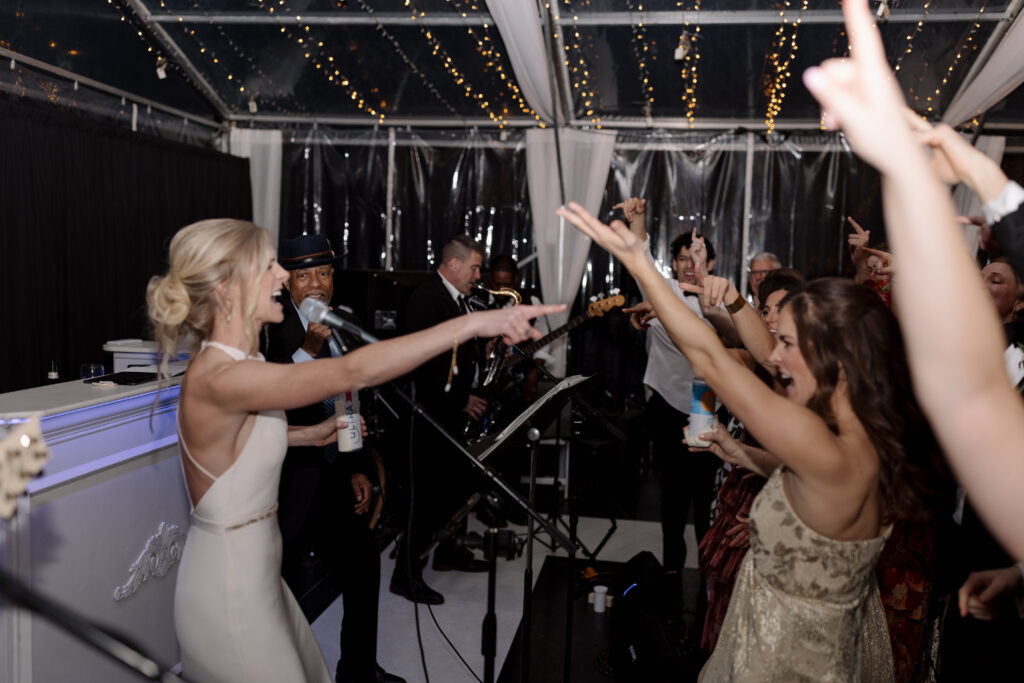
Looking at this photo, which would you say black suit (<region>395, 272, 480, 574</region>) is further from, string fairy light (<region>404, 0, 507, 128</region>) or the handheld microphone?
the handheld microphone

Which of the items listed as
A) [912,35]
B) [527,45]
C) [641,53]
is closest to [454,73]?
[527,45]

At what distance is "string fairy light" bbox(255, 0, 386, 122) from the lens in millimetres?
5797

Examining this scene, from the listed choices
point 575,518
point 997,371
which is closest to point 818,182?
point 575,518

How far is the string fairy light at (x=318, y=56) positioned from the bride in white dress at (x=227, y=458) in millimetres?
4283

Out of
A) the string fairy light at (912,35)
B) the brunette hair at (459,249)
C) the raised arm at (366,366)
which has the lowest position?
the raised arm at (366,366)

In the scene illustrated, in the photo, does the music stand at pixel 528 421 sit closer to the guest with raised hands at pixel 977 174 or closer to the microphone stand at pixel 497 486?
the microphone stand at pixel 497 486

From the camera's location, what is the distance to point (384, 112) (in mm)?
7391

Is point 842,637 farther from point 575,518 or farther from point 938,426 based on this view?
point 575,518

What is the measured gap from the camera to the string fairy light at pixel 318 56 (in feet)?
19.0

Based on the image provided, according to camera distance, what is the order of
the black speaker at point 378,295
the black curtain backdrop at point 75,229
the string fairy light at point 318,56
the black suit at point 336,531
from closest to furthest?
1. the black suit at point 336,531
2. the black curtain backdrop at point 75,229
3. the string fairy light at point 318,56
4. the black speaker at point 378,295

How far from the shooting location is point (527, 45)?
5422mm

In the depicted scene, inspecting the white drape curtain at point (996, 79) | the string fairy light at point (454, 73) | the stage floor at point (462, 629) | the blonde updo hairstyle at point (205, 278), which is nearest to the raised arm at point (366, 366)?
the blonde updo hairstyle at point (205, 278)

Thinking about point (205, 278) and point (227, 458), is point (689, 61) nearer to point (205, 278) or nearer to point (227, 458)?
→ point (205, 278)

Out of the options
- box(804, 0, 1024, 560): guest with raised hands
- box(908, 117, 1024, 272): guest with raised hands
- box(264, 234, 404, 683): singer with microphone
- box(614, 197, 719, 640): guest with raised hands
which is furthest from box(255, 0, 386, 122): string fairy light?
box(804, 0, 1024, 560): guest with raised hands
